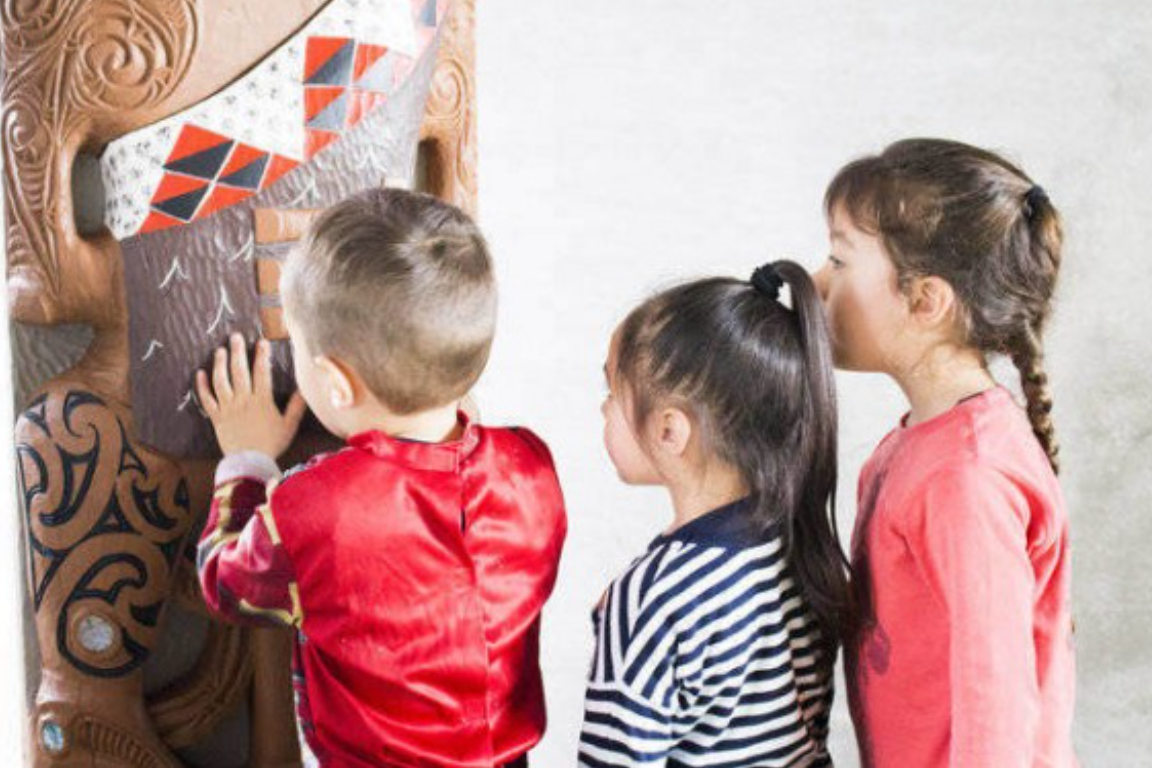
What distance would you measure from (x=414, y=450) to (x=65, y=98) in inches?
15.3

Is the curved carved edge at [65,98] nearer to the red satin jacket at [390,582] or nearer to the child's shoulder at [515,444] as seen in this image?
the red satin jacket at [390,582]

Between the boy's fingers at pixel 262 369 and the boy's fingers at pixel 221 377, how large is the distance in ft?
0.07

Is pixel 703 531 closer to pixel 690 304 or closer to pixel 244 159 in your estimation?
pixel 690 304

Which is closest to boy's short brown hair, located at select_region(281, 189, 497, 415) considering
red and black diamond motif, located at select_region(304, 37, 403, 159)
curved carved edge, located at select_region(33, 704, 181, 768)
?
red and black diamond motif, located at select_region(304, 37, 403, 159)

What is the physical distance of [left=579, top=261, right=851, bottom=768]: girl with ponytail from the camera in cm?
116

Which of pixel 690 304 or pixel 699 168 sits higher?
pixel 699 168

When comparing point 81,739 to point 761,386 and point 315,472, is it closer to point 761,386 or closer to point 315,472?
point 315,472

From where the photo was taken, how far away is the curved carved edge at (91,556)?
3.77 feet

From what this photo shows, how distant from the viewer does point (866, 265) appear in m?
1.27

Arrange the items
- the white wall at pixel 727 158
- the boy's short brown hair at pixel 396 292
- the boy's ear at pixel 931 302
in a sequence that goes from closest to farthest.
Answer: the boy's short brown hair at pixel 396 292 < the boy's ear at pixel 931 302 < the white wall at pixel 727 158

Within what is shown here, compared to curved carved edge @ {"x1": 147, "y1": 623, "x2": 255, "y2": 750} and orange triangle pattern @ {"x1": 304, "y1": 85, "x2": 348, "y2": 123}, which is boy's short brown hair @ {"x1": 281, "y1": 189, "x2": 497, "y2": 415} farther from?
curved carved edge @ {"x1": 147, "y1": 623, "x2": 255, "y2": 750}

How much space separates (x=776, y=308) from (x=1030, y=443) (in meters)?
0.27

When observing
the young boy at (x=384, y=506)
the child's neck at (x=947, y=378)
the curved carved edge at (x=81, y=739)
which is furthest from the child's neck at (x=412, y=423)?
the child's neck at (x=947, y=378)

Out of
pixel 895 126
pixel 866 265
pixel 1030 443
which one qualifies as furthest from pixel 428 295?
pixel 895 126
